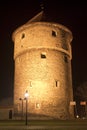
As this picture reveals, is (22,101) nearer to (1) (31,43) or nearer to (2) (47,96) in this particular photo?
(2) (47,96)

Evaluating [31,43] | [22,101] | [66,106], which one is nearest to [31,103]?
[22,101]

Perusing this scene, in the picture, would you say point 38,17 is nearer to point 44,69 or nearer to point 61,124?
point 44,69

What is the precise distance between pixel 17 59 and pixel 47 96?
20.5 ft

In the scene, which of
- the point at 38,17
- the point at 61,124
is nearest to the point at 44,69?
the point at 38,17

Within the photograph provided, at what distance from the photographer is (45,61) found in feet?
114

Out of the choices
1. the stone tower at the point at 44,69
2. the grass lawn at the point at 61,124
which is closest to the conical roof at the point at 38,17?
the stone tower at the point at 44,69

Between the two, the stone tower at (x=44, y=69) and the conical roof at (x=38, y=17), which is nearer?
the stone tower at (x=44, y=69)

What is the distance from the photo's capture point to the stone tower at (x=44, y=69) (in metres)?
33.9

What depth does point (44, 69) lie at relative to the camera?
34.4 metres

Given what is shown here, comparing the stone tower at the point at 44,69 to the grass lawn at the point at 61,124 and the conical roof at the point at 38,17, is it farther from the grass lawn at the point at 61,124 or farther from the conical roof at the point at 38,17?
the grass lawn at the point at 61,124

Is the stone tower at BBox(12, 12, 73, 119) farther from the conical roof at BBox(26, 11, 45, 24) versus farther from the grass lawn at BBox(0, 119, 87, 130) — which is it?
the grass lawn at BBox(0, 119, 87, 130)

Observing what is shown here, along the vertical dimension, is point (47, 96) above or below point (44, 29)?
below

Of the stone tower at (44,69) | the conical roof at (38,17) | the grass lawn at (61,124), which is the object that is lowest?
the grass lawn at (61,124)

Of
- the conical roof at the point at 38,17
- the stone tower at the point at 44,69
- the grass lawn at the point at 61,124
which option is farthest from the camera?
the conical roof at the point at 38,17
